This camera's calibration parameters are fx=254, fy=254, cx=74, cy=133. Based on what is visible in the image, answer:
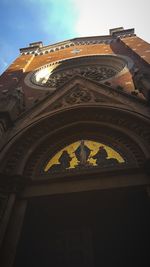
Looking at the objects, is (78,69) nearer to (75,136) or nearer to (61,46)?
(61,46)

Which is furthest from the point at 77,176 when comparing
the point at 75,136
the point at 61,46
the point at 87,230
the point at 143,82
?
the point at 61,46

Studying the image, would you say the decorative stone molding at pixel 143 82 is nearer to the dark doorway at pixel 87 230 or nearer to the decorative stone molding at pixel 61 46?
the dark doorway at pixel 87 230

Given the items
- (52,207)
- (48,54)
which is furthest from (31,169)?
(48,54)

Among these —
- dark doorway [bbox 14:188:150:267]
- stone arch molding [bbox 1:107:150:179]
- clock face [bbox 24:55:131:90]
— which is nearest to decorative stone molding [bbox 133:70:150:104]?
stone arch molding [bbox 1:107:150:179]

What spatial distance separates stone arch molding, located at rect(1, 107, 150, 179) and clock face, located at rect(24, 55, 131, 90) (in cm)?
292

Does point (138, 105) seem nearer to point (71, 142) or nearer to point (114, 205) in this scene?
point (71, 142)

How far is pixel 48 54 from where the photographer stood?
46.5 feet

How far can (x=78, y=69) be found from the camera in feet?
38.8

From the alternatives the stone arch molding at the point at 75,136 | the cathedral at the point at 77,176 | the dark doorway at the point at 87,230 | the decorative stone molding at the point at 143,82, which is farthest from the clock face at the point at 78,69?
the dark doorway at the point at 87,230

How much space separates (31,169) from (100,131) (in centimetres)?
209

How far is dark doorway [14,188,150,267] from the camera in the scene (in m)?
4.87

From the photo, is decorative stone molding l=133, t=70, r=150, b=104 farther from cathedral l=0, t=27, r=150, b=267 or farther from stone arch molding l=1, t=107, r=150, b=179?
stone arch molding l=1, t=107, r=150, b=179

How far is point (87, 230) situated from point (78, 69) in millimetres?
8173

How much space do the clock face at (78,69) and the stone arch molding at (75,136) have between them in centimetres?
292
